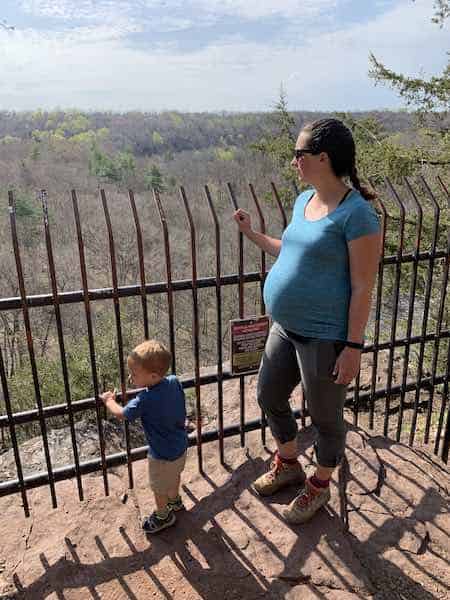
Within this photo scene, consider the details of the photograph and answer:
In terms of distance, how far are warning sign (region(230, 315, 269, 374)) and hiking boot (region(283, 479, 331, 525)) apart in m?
0.70

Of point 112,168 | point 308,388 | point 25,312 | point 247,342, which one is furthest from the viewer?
point 112,168

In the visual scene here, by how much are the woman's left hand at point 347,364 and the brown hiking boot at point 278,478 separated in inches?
32.3

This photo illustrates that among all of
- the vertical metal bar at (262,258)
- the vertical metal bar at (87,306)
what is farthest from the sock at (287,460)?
the vertical metal bar at (87,306)

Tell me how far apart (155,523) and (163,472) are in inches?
11.5

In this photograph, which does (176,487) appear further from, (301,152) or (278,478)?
(301,152)

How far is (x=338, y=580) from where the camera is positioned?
6.89 feet

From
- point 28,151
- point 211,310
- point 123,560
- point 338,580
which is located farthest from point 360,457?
point 28,151

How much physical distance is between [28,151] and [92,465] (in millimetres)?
69518

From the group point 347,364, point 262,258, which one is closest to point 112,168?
point 262,258

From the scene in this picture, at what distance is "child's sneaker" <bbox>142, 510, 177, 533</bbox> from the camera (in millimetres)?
2373

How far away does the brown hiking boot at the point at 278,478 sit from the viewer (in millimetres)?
2572

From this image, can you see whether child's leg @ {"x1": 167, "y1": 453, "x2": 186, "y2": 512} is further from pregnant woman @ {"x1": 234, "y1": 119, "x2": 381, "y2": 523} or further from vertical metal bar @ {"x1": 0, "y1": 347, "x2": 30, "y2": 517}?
vertical metal bar @ {"x1": 0, "y1": 347, "x2": 30, "y2": 517}

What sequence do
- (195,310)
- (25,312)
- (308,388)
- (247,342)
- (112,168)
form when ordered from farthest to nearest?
(112,168)
(247,342)
(195,310)
(25,312)
(308,388)

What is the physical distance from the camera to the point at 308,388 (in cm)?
210
